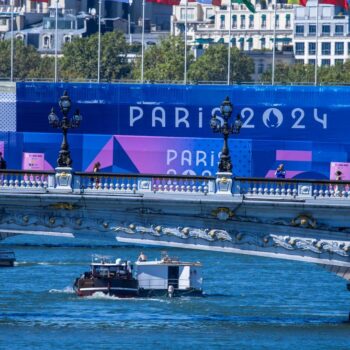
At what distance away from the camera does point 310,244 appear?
73.2 meters

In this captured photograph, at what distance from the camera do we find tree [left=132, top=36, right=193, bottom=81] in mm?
168000

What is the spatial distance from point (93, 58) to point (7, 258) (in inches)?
3262

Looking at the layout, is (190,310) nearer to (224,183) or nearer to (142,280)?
(142,280)

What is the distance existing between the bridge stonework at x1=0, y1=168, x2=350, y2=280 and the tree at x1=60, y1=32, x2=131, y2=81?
340 ft

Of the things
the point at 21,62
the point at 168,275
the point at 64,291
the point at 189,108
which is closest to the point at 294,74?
the point at 21,62

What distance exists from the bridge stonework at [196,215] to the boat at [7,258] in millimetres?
28541

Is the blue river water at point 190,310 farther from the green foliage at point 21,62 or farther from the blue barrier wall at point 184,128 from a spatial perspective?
the green foliage at point 21,62

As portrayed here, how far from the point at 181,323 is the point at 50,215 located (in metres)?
6.67

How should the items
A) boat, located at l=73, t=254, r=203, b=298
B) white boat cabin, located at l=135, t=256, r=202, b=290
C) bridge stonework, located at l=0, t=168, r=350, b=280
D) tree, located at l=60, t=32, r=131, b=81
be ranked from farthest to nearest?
tree, located at l=60, t=32, r=131, b=81 < white boat cabin, located at l=135, t=256, r=202, b=290 < boat, located at l=73, t=254, r=203, b=298 < bridge stonework, located at l=0, t=168, r=350, b=280

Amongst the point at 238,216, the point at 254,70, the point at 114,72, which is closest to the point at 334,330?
the point at 238,216

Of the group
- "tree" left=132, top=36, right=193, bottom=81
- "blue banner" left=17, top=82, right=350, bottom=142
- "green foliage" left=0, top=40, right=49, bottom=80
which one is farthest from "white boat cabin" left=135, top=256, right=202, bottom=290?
"green foliage" left=0, top=40, right=49, bottom=80

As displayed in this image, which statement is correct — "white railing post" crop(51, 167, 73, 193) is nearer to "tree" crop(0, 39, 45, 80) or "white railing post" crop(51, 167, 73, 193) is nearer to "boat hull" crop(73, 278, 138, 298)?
"boat hull" crop(73, 278, 138, 298)

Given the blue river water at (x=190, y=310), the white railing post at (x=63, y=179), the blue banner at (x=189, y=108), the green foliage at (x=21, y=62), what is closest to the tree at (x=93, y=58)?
the green foliage at (x=21, y=62)

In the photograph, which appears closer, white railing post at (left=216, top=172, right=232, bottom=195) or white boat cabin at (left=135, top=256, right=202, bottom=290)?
white railing post at (left=216, top=172, right=232, bottom=195)
